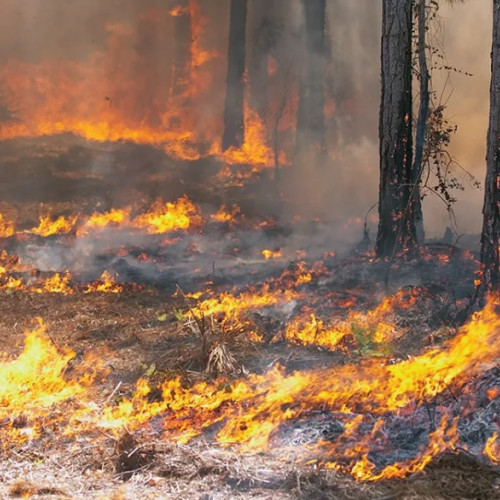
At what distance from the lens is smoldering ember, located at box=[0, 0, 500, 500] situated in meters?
4.38

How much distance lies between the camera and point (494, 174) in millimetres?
6801

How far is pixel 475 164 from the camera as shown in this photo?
941 inches

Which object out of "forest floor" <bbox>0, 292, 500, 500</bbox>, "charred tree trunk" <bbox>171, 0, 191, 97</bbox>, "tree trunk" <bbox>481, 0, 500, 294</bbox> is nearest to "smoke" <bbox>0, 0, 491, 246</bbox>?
"charred tree trunk" <bbox>171, 0, 191, 97</bbox>

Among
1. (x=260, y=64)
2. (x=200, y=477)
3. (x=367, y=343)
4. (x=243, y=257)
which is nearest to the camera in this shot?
(x=200, y=477)

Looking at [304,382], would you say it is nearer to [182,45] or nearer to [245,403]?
[245,403]

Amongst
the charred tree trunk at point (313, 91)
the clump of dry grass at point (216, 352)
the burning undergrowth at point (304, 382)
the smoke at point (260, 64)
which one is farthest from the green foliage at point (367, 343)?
the charred tree trunk at point (313, 91)

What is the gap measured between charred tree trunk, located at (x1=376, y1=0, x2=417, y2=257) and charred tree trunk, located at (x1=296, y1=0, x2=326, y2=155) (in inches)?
432

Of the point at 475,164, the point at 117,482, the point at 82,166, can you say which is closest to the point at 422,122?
the point at 117,482

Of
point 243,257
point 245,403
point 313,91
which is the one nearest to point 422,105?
point 243,257

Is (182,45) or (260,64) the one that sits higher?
(182,45)

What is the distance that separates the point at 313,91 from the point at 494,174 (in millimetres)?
15151

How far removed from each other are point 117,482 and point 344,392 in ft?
6.68

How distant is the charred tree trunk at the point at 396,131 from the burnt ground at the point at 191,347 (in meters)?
0.64

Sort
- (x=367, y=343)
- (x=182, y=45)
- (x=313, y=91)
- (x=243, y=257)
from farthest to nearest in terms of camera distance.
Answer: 1. (x=182, y=45)
2. (x=313, y=91)
3. (x=243, y=257)
4. (x=367, y=343)
